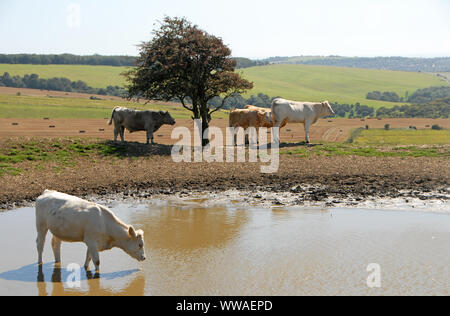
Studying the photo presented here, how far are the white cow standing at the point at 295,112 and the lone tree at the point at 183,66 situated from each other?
7.37 ft

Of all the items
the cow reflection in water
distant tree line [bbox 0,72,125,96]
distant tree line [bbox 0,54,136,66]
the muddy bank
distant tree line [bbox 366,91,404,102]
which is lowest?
the cow reflection in water

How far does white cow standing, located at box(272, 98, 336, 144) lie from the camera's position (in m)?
30.8

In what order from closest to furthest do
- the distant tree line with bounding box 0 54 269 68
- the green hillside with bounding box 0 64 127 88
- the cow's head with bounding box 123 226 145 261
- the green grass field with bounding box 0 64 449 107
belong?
the cow's head with bounding box 123 226 145 261, the green hillside with bounding box 0 64 127 88, the green grass field with bounding box 0 64 449 107, the distant tree line with bounding box 0 54 269 68

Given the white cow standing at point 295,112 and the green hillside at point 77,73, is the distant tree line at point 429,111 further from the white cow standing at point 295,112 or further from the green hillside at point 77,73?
the green hillside at point 77,73

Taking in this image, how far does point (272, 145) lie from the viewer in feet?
96.7

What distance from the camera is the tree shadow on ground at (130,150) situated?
81.1ft

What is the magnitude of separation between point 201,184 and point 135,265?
8851mm

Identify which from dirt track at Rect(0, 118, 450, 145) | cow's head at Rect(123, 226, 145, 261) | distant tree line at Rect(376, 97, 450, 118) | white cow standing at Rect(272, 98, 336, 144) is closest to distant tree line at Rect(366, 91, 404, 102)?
distant tree line at Rect(376, 97, 450, 118)

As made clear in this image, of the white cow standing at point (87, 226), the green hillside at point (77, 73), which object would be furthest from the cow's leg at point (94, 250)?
the green hillside at point (77, 73)

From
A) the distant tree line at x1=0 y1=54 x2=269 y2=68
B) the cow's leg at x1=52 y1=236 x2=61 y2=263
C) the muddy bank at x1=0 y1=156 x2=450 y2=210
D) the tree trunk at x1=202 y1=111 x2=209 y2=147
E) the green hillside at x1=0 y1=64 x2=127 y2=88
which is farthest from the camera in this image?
the distant tree line at x1=0 y1=54 x2=269 y2=68

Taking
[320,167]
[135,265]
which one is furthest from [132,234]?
[320,167]

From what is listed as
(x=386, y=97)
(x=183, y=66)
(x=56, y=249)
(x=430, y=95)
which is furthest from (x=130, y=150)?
(x=430, y=95)

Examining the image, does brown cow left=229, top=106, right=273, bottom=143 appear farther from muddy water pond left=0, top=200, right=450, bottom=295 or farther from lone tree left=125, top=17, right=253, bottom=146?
muddy water pond left=0, top=200, right=450, bottom=295

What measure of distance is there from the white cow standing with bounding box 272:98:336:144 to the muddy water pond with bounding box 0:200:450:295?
15.1m
